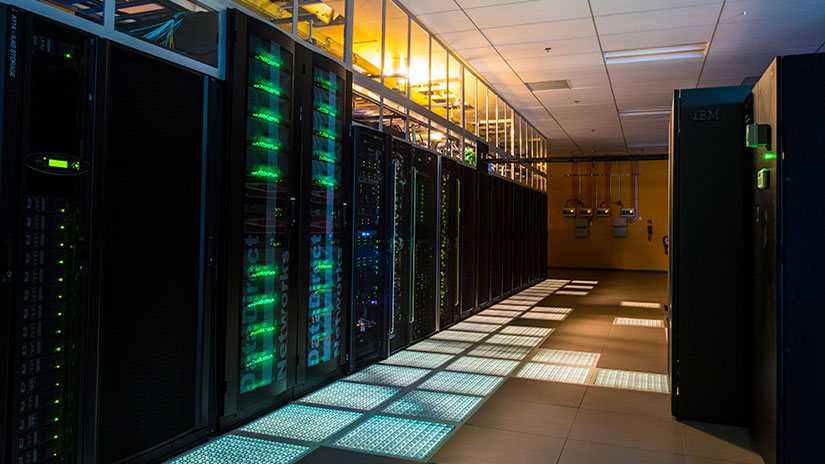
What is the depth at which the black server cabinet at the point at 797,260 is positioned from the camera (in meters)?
2.59

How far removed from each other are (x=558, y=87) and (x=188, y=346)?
7838mm

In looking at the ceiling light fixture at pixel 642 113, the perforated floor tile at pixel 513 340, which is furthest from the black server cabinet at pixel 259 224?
the ceiling light fixture at pixel 642 113

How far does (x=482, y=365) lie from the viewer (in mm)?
5238

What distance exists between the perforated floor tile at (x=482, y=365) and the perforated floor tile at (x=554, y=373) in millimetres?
148

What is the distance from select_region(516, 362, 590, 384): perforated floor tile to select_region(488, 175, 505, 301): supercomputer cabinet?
14.0 ft

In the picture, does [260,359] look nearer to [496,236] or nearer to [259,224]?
[259,224]

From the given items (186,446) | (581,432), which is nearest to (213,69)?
(186,446)

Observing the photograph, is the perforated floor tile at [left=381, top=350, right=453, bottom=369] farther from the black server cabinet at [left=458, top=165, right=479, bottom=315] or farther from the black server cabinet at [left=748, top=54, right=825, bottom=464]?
the black server cabinet at [left=748, top=54, right=825, bottom=464]

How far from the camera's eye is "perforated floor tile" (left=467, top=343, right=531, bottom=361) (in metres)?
5.63

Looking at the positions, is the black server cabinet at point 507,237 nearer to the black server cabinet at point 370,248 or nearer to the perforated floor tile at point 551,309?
the perforated floor tile at point 551,309

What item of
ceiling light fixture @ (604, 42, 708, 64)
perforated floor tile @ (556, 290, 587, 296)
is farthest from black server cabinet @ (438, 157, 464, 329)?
perforated floor tile @ (556, 290, 587, 296)

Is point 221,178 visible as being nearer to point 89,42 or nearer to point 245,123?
point 245,123

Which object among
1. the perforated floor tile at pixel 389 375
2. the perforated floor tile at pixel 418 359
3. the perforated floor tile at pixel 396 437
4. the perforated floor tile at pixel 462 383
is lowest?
the perforated floor tile at pixel 396 437

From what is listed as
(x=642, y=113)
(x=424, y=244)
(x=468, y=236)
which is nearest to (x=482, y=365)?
(x=424, y=244)
